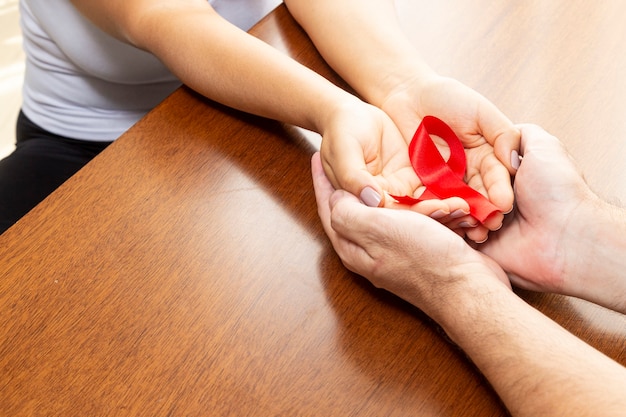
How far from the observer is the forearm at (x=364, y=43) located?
90cm

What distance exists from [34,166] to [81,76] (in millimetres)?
162

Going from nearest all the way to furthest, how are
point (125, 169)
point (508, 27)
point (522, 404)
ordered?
1. point (522, 404)
2. point (125, 169)
3. point (508, 27)

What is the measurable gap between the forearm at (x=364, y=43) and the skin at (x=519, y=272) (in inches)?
6.6

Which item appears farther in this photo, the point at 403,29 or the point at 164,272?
the point at 403,29

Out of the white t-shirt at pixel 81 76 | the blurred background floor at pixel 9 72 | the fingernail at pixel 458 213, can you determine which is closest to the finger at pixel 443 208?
the fingernail at pixel 458 213

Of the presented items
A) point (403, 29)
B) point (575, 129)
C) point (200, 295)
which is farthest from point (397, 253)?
point (403, 29)

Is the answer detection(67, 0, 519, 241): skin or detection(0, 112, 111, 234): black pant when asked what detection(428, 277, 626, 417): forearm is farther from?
detection(0, 112, 111, 234): black pant

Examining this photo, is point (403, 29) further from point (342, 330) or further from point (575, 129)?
point (342, 330)

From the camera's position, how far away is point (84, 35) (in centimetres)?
101

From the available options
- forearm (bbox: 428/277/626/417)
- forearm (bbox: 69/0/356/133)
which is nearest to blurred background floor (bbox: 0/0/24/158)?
forearm (bbox: 69/0/356/133)

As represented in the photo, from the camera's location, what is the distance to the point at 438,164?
81 cm

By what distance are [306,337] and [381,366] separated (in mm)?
78

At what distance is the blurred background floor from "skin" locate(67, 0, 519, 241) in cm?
119

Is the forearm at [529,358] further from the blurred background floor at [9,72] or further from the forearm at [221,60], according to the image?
the blurred background floor at [9,72]
